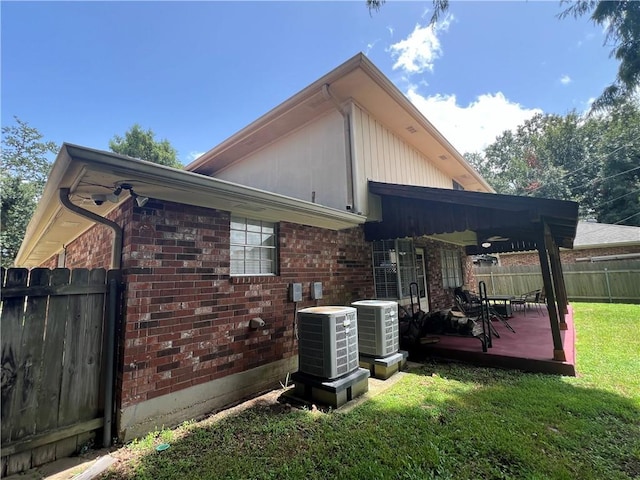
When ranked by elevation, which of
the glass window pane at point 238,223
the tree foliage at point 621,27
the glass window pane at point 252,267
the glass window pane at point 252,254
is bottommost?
the glass window pane at point 252,267

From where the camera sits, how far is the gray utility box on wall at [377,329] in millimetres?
4836

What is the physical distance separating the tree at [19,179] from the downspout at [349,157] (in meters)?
21.3

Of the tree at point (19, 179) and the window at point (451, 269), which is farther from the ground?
the tree at point (19, 179)

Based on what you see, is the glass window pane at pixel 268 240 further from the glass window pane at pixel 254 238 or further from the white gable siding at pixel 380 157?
the white gable siding at pixel 380 157

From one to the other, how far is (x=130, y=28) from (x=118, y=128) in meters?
19.6

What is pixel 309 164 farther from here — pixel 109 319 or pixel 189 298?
pixel 109 319

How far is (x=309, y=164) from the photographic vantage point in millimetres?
→ 7137

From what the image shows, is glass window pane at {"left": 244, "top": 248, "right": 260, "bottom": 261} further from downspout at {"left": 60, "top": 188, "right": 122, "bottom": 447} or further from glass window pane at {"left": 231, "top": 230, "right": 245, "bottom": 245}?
downspout at {"left": 60, "top": 188, "right": 122, "bottom": 447}

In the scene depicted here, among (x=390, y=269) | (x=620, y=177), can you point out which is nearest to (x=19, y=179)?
(x=390, y=269)

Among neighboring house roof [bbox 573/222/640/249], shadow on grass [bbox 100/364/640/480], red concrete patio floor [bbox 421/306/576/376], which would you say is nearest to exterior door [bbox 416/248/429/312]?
red concrete patio floor [bbox 421/306/576/376]

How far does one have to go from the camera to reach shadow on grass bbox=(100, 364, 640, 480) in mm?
2482

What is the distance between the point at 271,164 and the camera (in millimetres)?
8164

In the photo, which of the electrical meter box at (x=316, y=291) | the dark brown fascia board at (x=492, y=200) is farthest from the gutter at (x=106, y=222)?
the dark brown fascia board at (x=492, y=200)

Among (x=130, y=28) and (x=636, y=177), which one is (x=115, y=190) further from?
(x=636, y=177)
